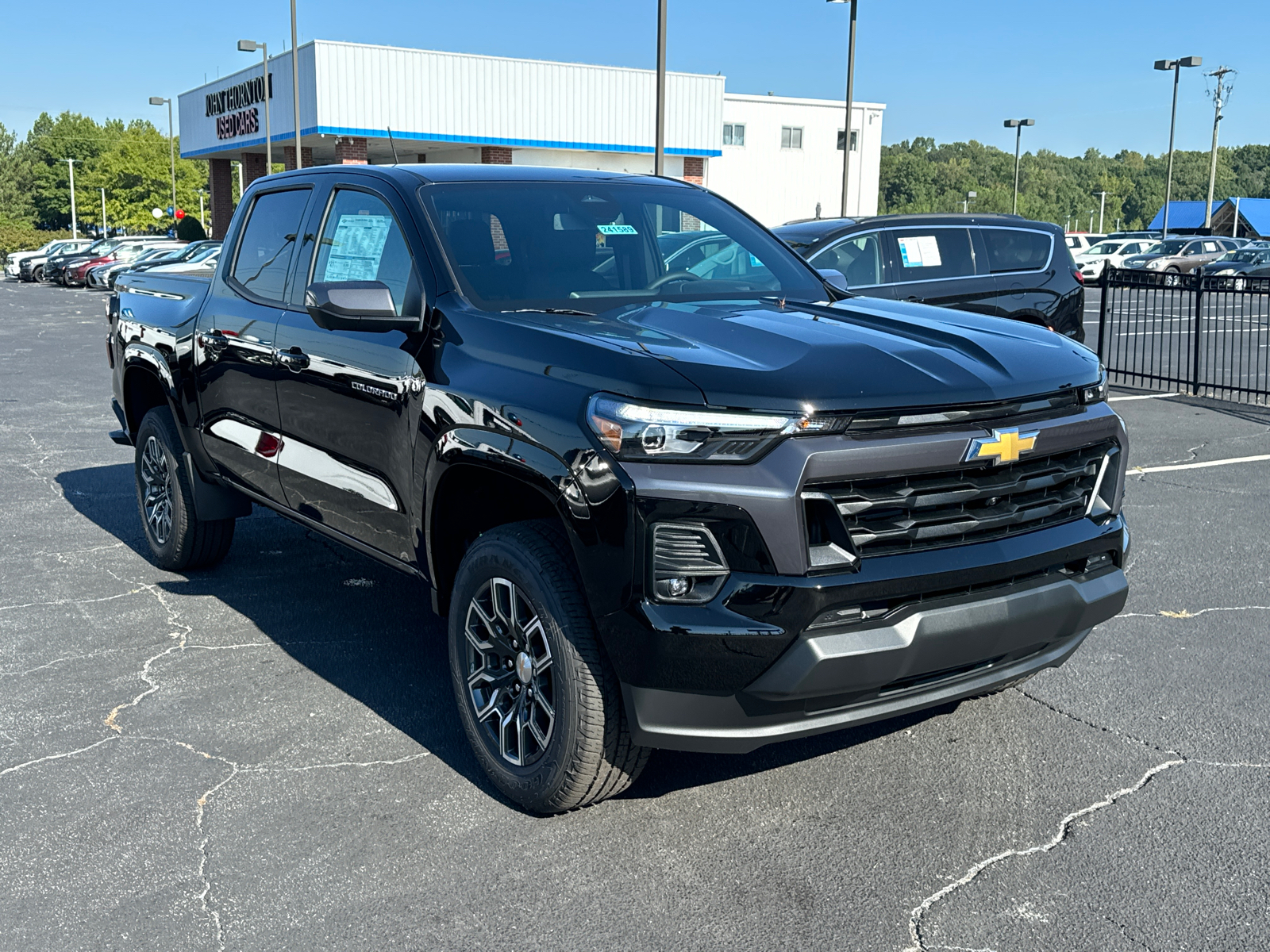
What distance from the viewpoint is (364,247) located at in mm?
4562

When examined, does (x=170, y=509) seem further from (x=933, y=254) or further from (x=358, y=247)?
(x=933, y=254)

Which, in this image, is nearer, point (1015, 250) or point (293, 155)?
point (1015, 250)

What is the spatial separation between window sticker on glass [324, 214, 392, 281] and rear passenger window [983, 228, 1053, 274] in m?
7.66

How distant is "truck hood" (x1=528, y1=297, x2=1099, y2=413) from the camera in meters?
3.15

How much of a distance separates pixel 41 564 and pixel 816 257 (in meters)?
6.59

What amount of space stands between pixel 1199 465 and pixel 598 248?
6522 millimetres

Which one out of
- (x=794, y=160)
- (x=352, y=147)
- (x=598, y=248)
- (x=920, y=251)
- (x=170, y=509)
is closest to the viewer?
(x=598, y=248)

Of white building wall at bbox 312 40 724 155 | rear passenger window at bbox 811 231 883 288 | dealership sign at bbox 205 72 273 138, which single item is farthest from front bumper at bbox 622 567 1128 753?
dealership sign at bbox 205 72 273 138

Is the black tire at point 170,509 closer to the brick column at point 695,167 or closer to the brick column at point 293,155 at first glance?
the brick column at point 695,167

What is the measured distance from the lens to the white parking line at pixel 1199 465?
9031 millimetres

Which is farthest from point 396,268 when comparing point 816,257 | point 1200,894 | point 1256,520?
point 816,257

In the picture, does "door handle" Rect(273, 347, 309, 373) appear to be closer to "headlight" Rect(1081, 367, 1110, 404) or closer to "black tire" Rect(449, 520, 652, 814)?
"black tire" Rect(449, 520, 652, 814)

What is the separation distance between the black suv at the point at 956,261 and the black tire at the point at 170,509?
589 cm

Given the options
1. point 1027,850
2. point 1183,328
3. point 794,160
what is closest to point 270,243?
point 1027,850
